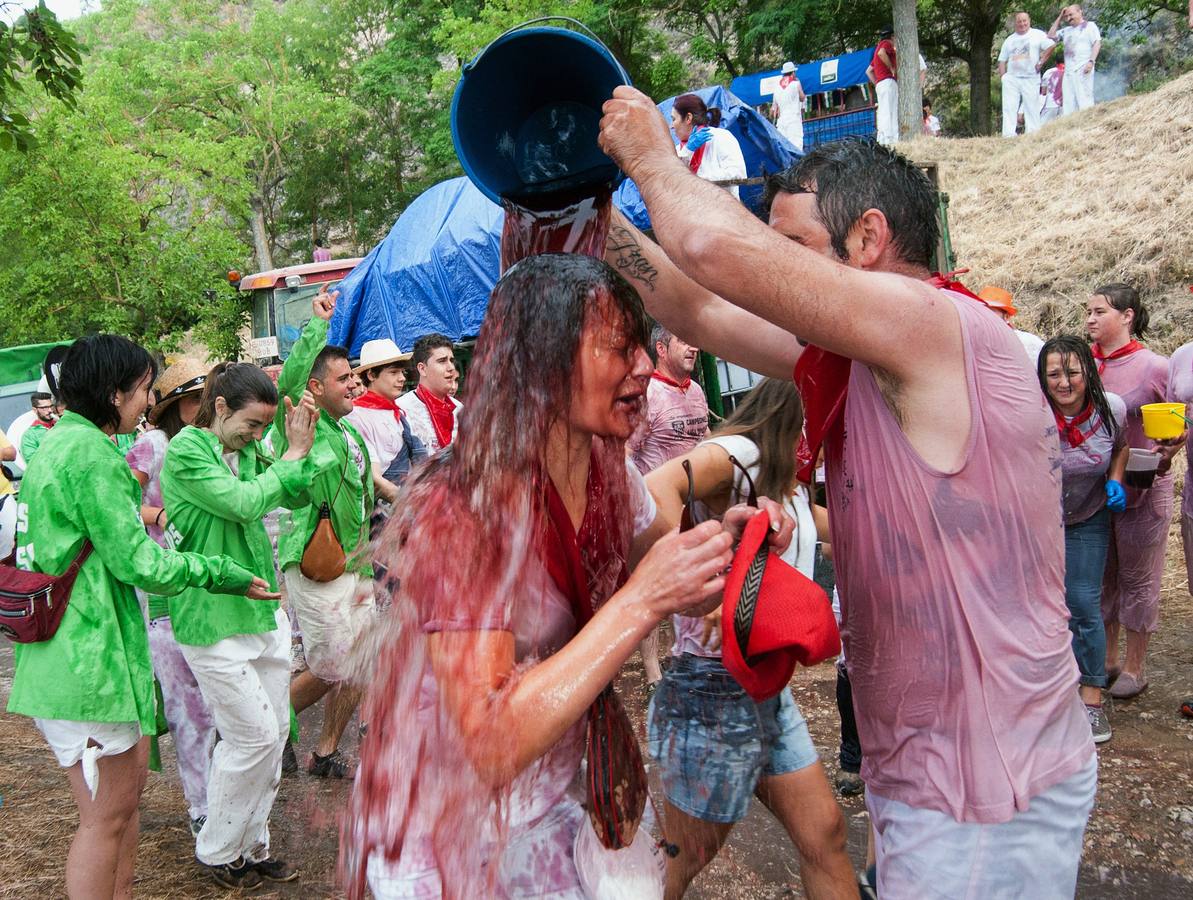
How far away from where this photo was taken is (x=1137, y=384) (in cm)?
579

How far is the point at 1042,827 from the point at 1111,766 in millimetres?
3387

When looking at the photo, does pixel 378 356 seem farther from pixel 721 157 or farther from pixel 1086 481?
pixel 1086 481

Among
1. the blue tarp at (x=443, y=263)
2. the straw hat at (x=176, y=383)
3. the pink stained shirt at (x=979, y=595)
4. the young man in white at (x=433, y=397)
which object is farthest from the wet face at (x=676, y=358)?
the blue tarp at (x=443, y=263)

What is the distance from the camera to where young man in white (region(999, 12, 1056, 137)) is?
1844 cm

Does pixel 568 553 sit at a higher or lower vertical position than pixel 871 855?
higher

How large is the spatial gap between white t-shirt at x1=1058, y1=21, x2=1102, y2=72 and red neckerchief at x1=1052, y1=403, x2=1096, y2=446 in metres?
14.7

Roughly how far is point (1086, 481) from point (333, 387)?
4.08 m

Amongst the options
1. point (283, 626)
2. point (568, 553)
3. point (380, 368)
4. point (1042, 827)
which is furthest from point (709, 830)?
point (380, 368)

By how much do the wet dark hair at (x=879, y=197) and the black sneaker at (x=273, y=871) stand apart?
348cm

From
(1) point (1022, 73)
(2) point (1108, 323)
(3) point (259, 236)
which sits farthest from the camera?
(3) point (259, 236)

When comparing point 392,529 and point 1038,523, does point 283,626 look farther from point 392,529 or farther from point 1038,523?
point 1038,523

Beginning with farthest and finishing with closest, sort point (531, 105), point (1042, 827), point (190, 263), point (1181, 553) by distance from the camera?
1. point (190, 263)
2. point (1181, 553)
3. point (531, 105)
4. point (1042, 827)

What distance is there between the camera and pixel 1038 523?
190 centimetres

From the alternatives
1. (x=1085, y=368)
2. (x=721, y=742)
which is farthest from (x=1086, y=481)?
(x=721, y=742)
